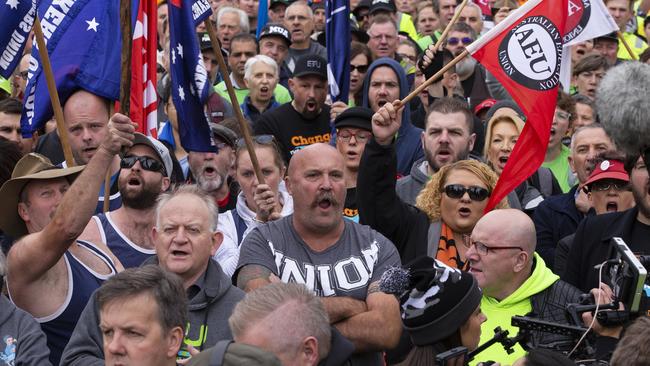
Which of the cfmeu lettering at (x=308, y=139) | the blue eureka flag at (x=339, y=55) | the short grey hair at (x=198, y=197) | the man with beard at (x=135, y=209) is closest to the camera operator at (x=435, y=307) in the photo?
the short grey hair at (x=198, y=197)

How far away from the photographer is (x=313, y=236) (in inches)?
276

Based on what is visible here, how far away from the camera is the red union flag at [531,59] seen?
28.1ft

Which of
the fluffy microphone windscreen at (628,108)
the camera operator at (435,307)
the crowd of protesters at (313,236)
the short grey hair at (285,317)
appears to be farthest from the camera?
the fluffy microphone windscreen at (628,108)

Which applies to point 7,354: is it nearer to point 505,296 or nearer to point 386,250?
point 386,250

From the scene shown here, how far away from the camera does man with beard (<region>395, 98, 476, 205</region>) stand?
911 cm

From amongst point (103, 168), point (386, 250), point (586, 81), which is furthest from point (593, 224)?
point (586, 81)

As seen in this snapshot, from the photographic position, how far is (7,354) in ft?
19.7

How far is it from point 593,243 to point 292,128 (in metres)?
4.05

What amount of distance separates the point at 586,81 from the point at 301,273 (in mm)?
6658

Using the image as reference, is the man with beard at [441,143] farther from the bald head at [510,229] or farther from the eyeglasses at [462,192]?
the bald head at [510,229]

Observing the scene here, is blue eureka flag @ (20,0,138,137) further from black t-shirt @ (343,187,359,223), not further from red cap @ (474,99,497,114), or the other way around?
red cap @ (474,99,497,114)

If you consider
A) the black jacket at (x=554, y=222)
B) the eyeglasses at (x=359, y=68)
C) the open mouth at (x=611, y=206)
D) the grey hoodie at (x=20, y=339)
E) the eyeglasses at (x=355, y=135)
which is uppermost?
the eyeglasses at (x=359, y=68)

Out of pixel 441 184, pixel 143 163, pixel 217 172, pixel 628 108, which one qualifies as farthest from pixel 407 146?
pixel 628 108

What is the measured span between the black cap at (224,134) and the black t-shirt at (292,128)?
39.8 inches
